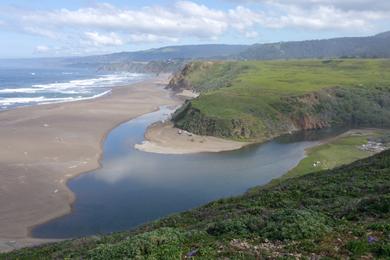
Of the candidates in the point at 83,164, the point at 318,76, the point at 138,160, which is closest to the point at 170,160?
the point at 138,160

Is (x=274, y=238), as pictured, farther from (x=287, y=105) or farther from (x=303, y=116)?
(x=287, y=105)

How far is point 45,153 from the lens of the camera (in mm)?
65438

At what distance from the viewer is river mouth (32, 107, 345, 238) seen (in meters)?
41.9

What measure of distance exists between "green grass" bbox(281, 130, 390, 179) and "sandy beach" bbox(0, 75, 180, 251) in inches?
1034

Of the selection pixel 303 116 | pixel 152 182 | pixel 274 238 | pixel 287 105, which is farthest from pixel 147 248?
pixel 287 105

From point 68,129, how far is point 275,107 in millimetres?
40769

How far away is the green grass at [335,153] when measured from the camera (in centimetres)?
5875

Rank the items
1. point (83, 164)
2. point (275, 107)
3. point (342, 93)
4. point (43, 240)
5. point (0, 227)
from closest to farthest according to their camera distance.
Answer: point (43, 240) → point (0, 227) → point (83, 164) → point (275, 107) → point (342, 93)

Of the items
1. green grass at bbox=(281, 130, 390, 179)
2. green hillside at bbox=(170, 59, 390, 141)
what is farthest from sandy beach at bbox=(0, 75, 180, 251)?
green grass at bbox=(281, 130, 390, 179)

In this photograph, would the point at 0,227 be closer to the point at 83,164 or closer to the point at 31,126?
the point at 83,164

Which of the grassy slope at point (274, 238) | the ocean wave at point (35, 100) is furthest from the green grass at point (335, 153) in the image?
the ocean wave at point (35, 100)

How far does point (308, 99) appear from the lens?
10194cm

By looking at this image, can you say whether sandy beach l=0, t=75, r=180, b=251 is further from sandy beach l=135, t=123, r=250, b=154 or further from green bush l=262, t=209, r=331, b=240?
green bush l=262, t=209, r=331, b=240

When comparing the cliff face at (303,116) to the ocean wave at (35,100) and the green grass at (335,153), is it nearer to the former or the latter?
the green grass at (335,153)
